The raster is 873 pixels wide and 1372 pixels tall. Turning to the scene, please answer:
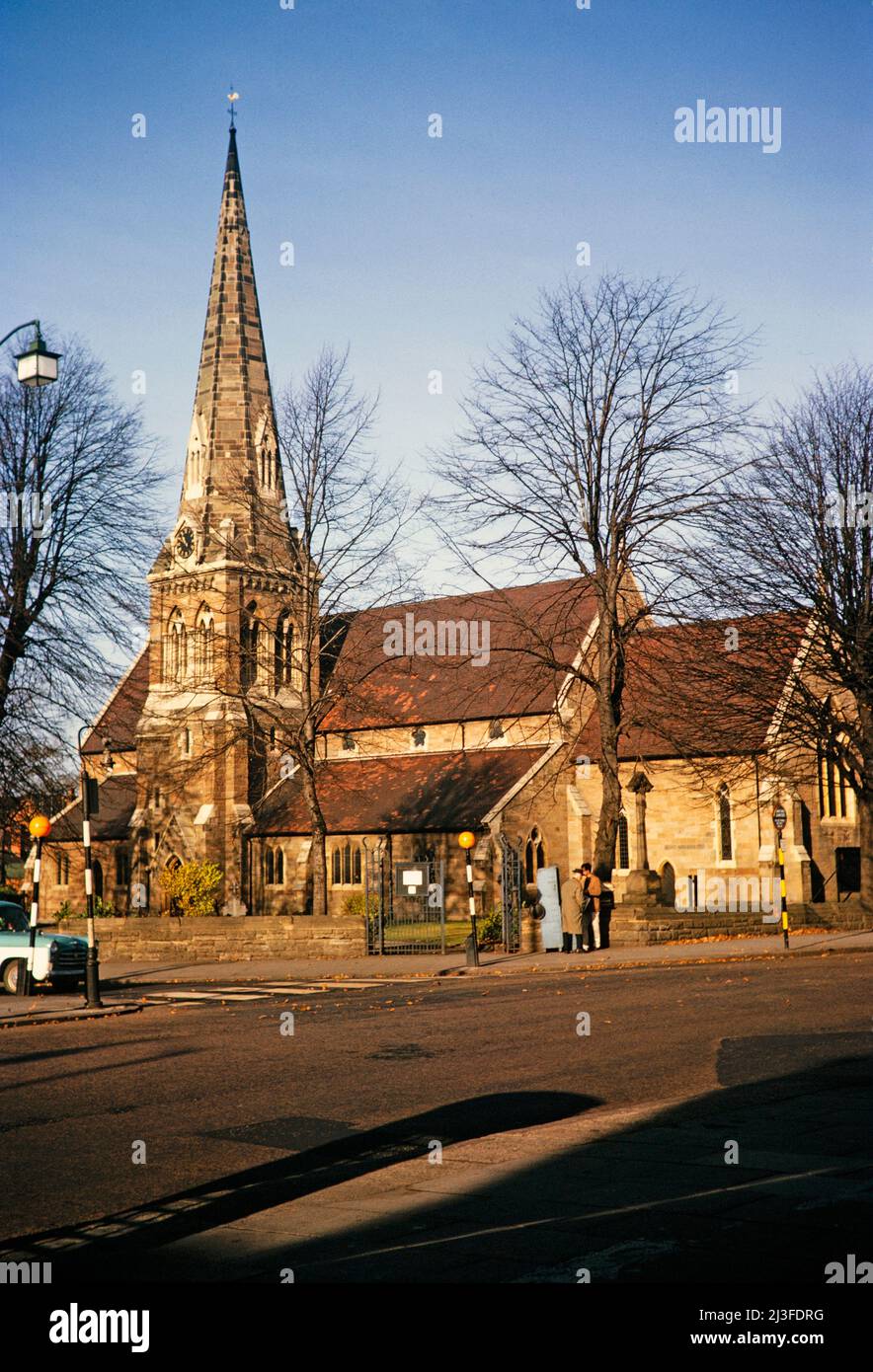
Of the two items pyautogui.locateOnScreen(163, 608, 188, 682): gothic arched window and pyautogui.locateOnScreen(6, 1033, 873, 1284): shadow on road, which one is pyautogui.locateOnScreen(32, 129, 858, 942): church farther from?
pyautogui.locateOnScreen(6, 1033, 873, 1284): shadow on road

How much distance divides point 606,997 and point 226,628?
126 ft

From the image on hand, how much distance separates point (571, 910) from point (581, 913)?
1.01ft

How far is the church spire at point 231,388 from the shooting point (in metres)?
54.9

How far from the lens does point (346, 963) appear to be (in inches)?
Answer: 1148

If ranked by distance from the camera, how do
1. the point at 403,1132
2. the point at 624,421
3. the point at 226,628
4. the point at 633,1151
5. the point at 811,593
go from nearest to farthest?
the point at 633,1151
the point at 403,1132
the point at 624,421
the point at 811,593
the point at 226,628

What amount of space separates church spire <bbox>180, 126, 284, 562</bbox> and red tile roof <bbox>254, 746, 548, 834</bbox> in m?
10.4

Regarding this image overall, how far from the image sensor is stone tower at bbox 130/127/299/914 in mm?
54344

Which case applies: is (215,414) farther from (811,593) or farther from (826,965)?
(826,965)

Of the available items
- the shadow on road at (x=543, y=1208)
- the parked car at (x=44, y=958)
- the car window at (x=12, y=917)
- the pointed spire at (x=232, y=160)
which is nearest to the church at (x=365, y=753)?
the pointed spire at (x=232, y=160)

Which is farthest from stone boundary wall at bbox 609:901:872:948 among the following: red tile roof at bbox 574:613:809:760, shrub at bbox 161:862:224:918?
shrub at bbox 161:862:224:918

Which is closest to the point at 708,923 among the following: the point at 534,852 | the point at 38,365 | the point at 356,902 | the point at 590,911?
the point at 590,911

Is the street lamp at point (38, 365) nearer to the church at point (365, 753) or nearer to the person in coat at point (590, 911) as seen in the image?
the person in coat at point (590, 911)
